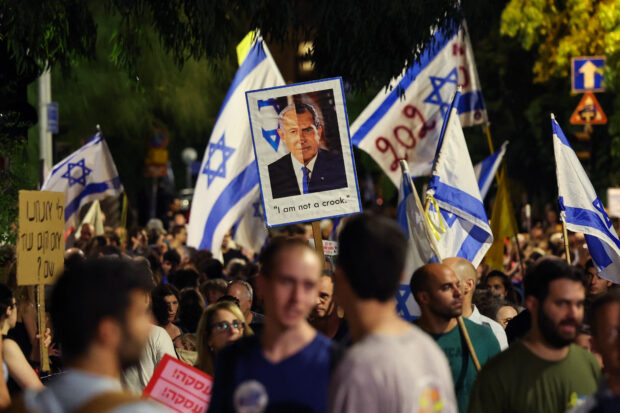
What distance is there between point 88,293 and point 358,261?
85 centimetres

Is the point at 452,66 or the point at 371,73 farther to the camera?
the point at 452,66

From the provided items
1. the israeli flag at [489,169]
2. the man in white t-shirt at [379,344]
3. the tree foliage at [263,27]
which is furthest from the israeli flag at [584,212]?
the man in white t-shirt at [379,344]

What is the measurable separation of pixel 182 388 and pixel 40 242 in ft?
10.2

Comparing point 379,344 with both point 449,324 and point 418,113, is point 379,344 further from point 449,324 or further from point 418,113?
point 418,113

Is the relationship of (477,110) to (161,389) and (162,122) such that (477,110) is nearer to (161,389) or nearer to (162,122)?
(161,389)

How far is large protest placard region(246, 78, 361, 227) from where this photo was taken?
27.4 ft

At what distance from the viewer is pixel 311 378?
3.75m

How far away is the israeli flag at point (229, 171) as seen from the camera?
46.2 feet

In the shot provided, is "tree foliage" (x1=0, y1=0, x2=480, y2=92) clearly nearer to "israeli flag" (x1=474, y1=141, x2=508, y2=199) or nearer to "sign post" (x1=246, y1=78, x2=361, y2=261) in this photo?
"sign post" (x1=246, y1=78, x2=361, y2=261)

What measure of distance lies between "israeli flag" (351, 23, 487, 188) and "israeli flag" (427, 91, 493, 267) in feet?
12.1

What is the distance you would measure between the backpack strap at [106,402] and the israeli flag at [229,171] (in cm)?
1086

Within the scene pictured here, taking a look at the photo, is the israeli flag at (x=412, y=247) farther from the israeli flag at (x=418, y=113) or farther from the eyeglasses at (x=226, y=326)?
the israeli flag at (x=418, y=113)

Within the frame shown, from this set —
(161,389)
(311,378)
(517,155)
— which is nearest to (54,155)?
(517,155)

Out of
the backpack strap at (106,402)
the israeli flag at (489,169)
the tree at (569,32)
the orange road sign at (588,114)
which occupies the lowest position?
the backpack strap at (106,402)
